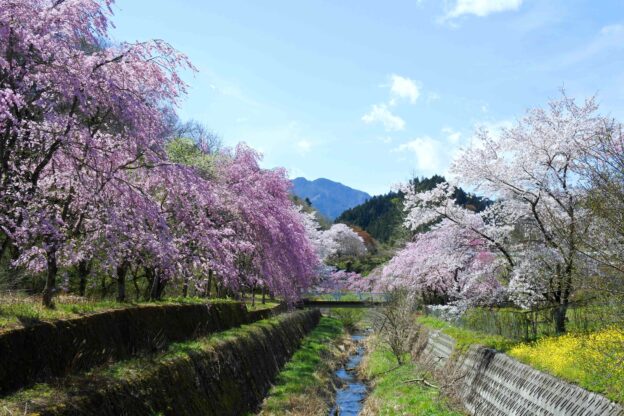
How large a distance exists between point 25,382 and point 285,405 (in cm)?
1013

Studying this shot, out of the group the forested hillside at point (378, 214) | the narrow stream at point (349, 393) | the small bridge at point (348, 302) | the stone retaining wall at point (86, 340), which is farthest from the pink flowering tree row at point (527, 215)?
the forested hillside at point (378, 214)

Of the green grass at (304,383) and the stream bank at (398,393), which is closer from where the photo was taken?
the green grass at (304,383)

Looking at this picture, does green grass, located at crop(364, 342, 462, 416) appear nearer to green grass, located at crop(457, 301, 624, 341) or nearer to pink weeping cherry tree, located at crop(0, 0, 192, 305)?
green grass, located at crop(457, 301, 624, 341)

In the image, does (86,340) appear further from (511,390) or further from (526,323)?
(526,323)

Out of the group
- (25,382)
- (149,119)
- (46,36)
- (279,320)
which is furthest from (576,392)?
(279,320)

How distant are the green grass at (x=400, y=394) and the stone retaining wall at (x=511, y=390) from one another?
1.08 m

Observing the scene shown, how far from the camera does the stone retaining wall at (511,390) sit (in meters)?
10.5

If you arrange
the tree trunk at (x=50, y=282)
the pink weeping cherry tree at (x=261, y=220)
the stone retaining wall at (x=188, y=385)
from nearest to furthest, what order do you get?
the stone retaining wall at (x=188, y=385), the tree trunk at (x=50, y=282), the pink weeping cherry tree at (x=261, y=220)

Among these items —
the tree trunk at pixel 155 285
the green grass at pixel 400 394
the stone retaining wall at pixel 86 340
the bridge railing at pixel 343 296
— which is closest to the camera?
the stone retaining wall at pixel 86 340

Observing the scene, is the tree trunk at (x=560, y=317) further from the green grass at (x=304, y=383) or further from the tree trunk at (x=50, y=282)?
the tree trunk at (x=50, y=282)

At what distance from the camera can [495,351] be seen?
17281mm

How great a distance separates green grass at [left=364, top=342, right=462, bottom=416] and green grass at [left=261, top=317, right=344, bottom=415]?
6.78 ft

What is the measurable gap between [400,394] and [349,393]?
4399 mm

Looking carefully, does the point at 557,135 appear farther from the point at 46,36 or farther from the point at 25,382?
the point at 25,382
